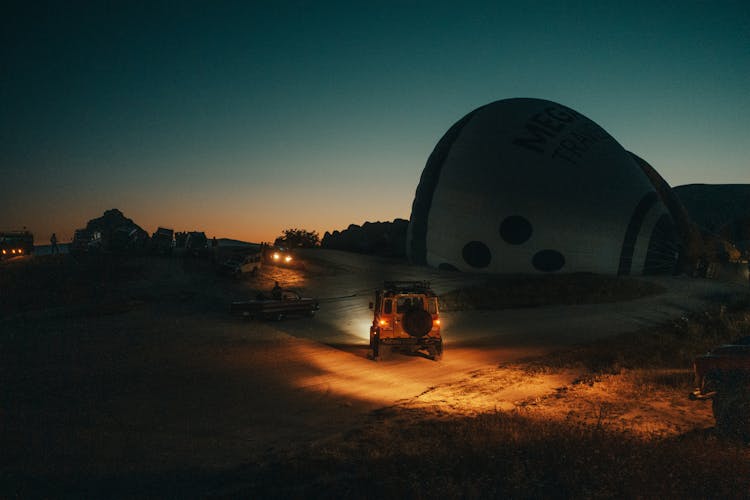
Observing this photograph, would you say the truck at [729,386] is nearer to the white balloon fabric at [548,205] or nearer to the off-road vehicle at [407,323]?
the off-road vehicle at [407,323]

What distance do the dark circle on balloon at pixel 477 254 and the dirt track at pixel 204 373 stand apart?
367 inches

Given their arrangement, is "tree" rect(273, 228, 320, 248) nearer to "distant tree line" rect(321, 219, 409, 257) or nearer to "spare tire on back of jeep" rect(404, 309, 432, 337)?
"distant tree line" rect(321, 219, 409, 257)

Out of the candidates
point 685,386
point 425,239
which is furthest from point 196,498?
point 425,239

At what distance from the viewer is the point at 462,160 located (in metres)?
36.6

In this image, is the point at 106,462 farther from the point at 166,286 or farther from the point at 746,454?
the point at 166,286

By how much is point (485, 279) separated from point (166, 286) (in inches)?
737

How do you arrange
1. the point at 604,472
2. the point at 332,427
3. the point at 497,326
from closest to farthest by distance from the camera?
the point at 604,472
the point at 332,427
the point at 497,326

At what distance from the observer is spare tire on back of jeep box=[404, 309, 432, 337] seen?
46.1 feet

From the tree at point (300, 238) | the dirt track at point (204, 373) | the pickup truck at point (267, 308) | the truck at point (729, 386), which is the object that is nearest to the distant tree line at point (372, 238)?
the tree at point (300, 238)

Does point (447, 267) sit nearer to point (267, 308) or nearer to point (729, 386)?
point (267, 308)

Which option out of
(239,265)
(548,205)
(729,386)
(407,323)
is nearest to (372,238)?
(239,265)

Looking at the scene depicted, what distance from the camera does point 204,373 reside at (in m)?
12.6

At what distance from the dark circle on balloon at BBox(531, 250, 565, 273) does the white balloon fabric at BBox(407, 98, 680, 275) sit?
60 millimetres

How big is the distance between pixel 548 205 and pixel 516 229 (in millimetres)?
2470
